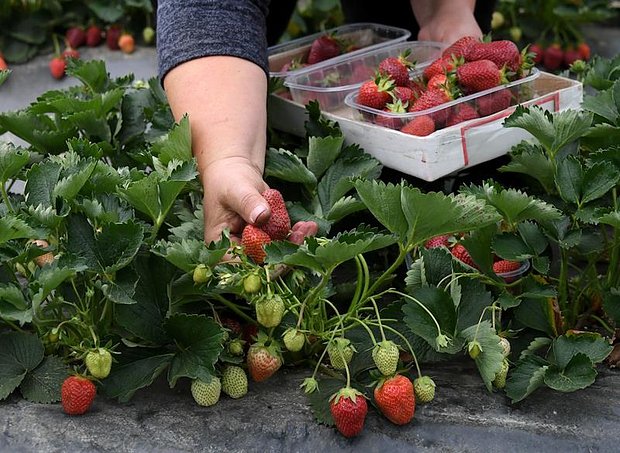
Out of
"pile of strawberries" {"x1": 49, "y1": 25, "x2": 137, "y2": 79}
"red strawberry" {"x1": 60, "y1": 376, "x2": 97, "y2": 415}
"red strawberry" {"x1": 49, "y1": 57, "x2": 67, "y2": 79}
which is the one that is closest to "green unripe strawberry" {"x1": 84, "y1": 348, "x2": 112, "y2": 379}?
"red strawberry" {"x1": 60, "y1": 376, "x2": 97, "y2": 415}

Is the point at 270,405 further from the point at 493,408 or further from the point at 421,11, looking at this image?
the point at 421,11

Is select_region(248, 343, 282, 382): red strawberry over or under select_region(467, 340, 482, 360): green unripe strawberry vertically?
under

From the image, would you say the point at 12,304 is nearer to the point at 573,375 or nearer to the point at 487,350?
the point at 487,350

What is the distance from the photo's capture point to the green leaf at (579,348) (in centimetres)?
115

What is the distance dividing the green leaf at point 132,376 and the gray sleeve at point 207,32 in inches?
19.6

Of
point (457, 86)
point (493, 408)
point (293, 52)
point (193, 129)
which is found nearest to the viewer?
point (493, 408)

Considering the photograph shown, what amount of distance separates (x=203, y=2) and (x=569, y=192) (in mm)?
646

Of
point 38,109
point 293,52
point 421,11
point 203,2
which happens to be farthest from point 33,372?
point 421,11

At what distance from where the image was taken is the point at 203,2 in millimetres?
1455

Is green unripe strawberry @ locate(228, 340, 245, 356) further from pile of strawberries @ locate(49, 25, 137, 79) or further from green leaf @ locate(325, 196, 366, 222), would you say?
pile of strawberries @ locate(49, 25, 137, 79)

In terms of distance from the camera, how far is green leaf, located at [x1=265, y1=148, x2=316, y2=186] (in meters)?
1.37

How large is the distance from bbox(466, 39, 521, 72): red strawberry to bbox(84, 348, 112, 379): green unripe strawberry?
0.83 meters

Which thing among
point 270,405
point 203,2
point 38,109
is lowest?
point 270,405

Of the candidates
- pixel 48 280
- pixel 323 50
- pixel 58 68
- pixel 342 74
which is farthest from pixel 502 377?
pixel 58 68
